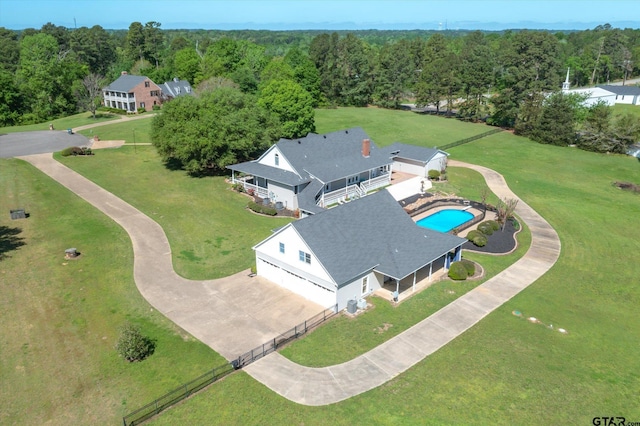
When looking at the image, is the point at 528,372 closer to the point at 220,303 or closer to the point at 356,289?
the point at 356,289

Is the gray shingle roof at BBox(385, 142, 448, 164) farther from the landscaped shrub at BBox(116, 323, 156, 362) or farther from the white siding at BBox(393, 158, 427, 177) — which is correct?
the landscaped shrub at BBox(116, 323, 156, 362)

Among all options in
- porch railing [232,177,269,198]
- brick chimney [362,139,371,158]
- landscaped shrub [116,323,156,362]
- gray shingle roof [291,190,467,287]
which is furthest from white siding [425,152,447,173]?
landscaped shrub [116,323,156,362]

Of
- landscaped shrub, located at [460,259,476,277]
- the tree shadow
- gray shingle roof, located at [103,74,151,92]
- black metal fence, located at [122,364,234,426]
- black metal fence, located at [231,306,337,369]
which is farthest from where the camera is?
gray shingle roof, located at [103,74,151,92]

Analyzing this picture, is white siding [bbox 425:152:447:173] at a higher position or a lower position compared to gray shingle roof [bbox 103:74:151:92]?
lower

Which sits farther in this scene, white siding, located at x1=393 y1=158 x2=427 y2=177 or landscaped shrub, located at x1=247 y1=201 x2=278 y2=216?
white siding, located at x1=393 y1=158 x2=427 y2=177

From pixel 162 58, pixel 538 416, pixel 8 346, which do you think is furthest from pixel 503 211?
pixel 162 58

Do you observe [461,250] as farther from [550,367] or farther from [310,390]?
[310,390]
